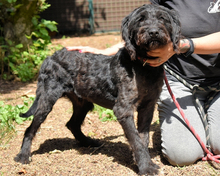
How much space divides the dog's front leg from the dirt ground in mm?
151

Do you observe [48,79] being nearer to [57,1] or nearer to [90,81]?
[90,81]

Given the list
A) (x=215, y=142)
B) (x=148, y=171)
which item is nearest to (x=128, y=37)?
(x=148, y=171)

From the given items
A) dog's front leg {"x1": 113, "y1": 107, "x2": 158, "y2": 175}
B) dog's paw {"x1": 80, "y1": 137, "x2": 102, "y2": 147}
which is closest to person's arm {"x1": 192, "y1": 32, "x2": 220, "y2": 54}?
dog's front leg {"x1": 113, "y1": 107, "x2": 158, "y2": 175}

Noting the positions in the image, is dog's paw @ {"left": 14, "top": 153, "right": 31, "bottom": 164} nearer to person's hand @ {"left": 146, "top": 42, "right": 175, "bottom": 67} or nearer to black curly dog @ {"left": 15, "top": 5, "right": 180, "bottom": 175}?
black curly dog @ {"left": 15, "top": 5, "right": 180, "bottom": 175}

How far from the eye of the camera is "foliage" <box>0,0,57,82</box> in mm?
6180

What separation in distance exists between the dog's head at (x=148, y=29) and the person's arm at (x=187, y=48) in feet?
0.24

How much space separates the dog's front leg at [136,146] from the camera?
2.92 meters

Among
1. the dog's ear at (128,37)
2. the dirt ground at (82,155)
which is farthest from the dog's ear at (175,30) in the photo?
the dirt ground at (82,155)

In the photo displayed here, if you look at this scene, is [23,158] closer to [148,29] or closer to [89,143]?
[89,143]

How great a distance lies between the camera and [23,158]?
11.1 feet

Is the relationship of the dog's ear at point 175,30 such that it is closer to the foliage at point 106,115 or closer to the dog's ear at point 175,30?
the dog's ear at point 175,30

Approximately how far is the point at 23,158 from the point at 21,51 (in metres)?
3.71

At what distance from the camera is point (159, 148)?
12.4 ft

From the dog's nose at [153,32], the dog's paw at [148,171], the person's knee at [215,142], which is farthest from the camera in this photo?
the person's knee at [215,142]
